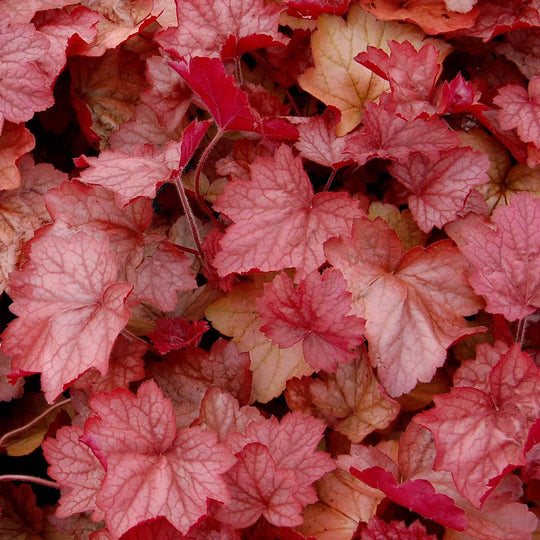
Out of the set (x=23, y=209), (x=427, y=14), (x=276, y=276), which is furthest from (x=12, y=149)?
(x=427, y=14)

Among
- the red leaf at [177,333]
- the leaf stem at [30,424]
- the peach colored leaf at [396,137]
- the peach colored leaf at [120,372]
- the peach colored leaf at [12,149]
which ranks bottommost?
the leaf stem at [30,424]

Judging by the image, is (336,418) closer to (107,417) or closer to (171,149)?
(107,417)

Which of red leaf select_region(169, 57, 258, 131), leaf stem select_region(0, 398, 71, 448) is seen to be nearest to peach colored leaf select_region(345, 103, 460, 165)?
red leaf select_region(169, 57, 258, 131)

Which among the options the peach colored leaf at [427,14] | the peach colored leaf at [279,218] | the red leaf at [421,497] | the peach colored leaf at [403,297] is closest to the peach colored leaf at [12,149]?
the peach colored leaf at [279,218]

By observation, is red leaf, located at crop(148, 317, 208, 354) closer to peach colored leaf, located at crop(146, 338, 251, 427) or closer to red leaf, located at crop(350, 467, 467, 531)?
peach colored leaf, located at crop(146, 338, 251, 427)

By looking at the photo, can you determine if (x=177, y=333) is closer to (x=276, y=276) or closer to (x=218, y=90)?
(x=276, y=276)

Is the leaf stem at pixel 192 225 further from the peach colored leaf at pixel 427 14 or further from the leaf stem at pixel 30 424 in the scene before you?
the peach colored leaf at pixel 427 14

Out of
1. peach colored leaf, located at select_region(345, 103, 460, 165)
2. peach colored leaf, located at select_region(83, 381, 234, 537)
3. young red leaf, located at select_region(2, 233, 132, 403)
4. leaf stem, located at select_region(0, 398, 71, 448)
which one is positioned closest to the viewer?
peach colored leaf, located at select_region(83, 381, 234, 537)

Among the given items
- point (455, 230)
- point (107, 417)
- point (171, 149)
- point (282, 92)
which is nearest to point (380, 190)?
point (455, 230)

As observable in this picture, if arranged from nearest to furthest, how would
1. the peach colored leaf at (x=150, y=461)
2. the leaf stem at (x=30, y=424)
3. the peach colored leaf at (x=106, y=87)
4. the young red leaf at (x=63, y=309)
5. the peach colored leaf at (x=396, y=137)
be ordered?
the peach colored leaf at (x=150, y=461) < the young red leaf at (x=63, y=309) < the peach colored leaf at (x=396, y=137) < the leaf stem at (x=30, y=424) < the peach colored leaf at (x=106, y=87)
